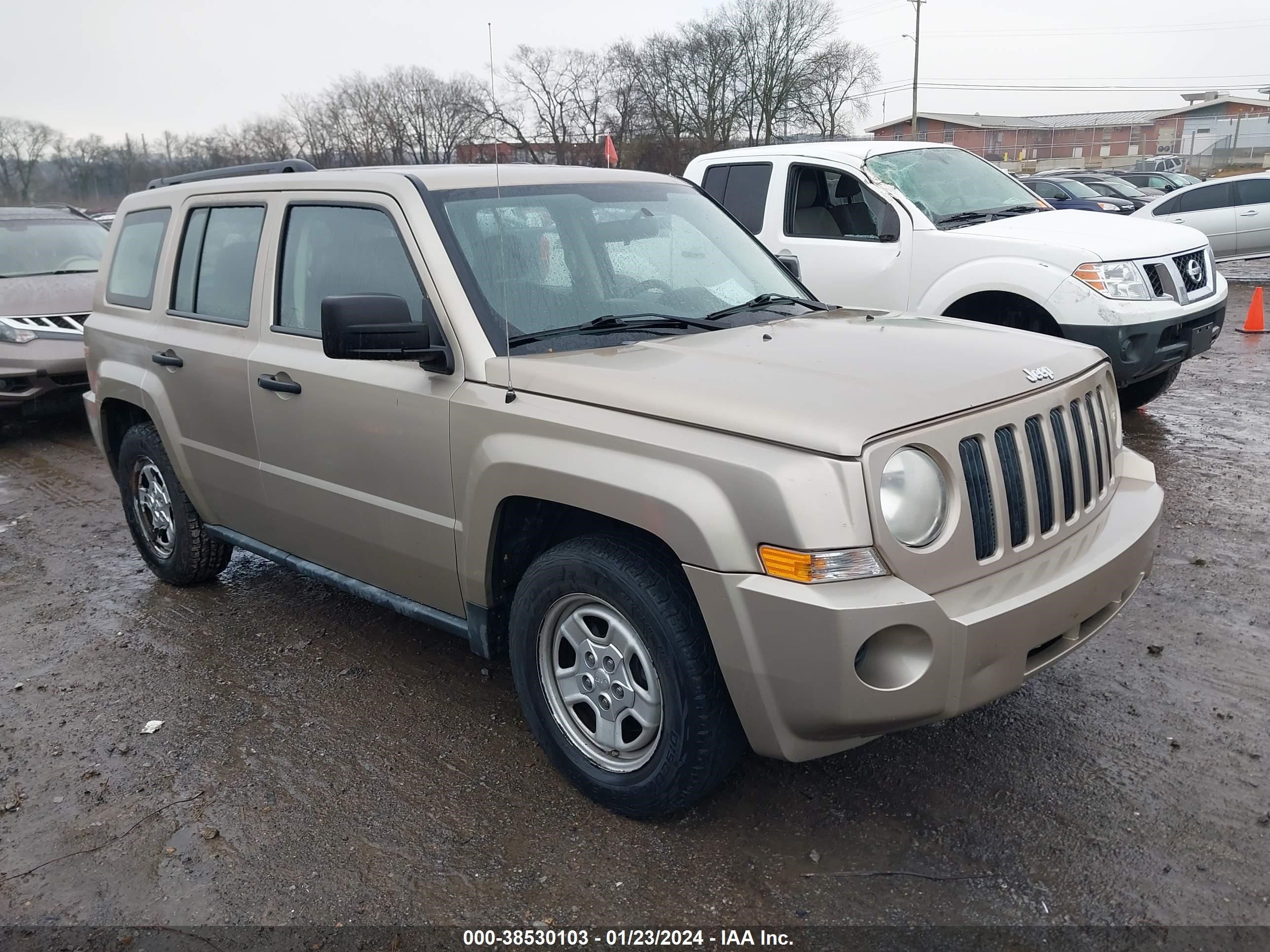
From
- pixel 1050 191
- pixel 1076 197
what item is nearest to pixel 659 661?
pixel 1076 197

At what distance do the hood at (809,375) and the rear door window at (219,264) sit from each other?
156 centimetres

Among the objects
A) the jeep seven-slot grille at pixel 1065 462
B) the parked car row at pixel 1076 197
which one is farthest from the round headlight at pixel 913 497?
the parked car row at pixel 1076 197

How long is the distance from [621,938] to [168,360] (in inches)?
128

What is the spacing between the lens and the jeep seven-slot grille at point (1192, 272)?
6520 mm

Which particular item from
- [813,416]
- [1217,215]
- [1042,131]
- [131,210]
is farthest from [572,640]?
[1042,131]

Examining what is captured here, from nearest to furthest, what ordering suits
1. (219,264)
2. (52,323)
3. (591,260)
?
(591,260)
(219,264)
(52,323)

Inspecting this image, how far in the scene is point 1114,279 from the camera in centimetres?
612

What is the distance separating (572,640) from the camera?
3074mm

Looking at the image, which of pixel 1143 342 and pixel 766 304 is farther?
pixel 1143 342

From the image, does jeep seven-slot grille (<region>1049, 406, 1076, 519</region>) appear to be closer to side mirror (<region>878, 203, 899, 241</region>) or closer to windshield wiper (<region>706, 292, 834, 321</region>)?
windshield wiper (<region>706, 292, 834, 321</region>)

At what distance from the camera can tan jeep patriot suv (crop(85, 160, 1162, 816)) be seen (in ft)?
8.19

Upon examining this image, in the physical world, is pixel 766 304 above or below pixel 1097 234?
above

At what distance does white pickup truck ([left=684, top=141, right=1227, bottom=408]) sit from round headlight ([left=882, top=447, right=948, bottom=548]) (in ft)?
10.6

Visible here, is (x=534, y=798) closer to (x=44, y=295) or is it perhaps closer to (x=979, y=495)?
(x=979, y=495)
